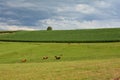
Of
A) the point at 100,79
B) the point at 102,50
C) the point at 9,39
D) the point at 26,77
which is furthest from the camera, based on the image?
the point at 9,39

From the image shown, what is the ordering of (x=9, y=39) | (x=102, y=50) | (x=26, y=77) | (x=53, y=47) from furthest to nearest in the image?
(x=9, y=39), (x=53, y=47), (x=102, y=50), (x=26, y=77)

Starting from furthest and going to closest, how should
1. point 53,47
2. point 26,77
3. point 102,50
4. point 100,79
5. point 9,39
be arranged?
point 9,39 < point 53,47 < point 102,50 < point 26,77 < point 100,79

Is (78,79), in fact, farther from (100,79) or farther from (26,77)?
(26,77)

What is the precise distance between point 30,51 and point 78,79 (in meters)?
40.5

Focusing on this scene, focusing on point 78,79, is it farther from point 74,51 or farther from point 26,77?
point 74,51

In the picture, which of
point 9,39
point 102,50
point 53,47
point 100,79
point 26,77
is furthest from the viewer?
point 9,39

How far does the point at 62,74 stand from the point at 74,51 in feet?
114

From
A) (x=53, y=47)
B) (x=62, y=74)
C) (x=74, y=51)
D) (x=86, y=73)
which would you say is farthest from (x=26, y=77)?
(x=53, y=47)

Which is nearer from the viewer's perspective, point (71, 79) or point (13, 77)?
point (71, 79)

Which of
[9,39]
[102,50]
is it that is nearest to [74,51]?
[102,50]

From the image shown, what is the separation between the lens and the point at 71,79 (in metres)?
25.9

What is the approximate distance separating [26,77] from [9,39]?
7691 centimetres

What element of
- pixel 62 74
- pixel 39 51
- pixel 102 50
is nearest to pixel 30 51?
pixel 39 51

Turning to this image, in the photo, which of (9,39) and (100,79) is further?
(9,39)
